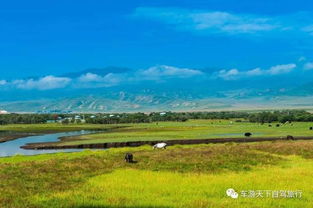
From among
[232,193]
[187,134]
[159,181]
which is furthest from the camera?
[187,134]

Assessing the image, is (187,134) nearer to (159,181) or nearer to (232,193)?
(159,181)

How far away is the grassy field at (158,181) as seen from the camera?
19156 millimetres

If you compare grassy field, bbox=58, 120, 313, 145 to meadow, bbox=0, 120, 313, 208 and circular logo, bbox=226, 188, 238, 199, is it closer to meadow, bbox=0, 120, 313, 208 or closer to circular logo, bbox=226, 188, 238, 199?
meadow, bbox=0, 120, 313, 208

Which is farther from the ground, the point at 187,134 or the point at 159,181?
the point at 159,181

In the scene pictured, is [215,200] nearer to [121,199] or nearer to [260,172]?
[121,199]

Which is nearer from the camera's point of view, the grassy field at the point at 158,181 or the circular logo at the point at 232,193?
the grassy field at the point at 158,181

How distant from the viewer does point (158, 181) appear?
24344 mm

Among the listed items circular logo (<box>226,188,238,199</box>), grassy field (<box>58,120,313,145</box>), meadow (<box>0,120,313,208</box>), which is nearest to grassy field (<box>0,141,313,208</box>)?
meadow (<box>0,120,313,208</box>)

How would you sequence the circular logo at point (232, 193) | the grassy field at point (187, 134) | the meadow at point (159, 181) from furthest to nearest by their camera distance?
1. the grassy field at point (187, 134)
2. the circular logo at point (232, 193)
3. the meadow at point (159, 181)

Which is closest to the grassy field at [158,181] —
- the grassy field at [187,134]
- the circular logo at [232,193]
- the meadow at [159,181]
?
the meadow at [159,181]

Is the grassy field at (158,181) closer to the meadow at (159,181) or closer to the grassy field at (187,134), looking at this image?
the meadow at (159,181)

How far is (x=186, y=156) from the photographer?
36.3 m

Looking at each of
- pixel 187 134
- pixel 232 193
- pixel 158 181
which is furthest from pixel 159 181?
pixel 187 134

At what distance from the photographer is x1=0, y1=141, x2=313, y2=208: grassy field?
19.2 metres
